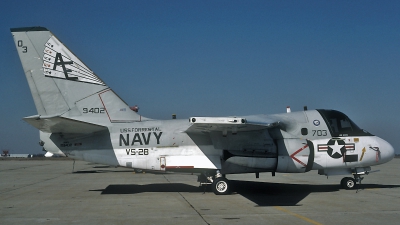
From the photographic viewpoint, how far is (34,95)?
1496 cm

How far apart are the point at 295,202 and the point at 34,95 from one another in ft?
33.3

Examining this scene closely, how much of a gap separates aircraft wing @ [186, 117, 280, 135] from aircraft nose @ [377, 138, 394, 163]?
4506mm

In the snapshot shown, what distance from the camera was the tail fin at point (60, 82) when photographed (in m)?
14.9

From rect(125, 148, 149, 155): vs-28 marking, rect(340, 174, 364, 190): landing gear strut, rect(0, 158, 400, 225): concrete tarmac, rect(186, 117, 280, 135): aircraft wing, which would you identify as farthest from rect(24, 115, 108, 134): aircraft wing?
rect(340, 174, 364, 190): landing gear strut

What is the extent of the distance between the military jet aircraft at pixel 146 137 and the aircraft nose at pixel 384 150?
829 millimetres

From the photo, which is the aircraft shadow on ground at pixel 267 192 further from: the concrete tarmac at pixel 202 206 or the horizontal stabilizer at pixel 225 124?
the horizontal stabilizer at pixel 225 124

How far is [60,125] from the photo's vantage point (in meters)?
14.0

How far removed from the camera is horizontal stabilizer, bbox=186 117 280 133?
1238cm

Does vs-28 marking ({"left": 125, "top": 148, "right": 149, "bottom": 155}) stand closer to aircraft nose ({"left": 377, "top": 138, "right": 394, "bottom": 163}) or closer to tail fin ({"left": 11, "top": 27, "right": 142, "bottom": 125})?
tail fin ({"left": 11, "top": 27, "right": 142, "bottom": 125})

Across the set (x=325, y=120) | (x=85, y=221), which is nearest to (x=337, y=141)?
(x=325, y=120)

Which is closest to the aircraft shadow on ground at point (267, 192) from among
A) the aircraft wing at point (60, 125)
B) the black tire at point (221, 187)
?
the black tire at point (221, 187)

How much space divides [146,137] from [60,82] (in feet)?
12.7

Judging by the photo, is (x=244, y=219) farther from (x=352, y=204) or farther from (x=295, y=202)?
(x=352, y=204)

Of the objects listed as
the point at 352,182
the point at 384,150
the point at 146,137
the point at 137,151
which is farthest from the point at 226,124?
the point at 384,150
